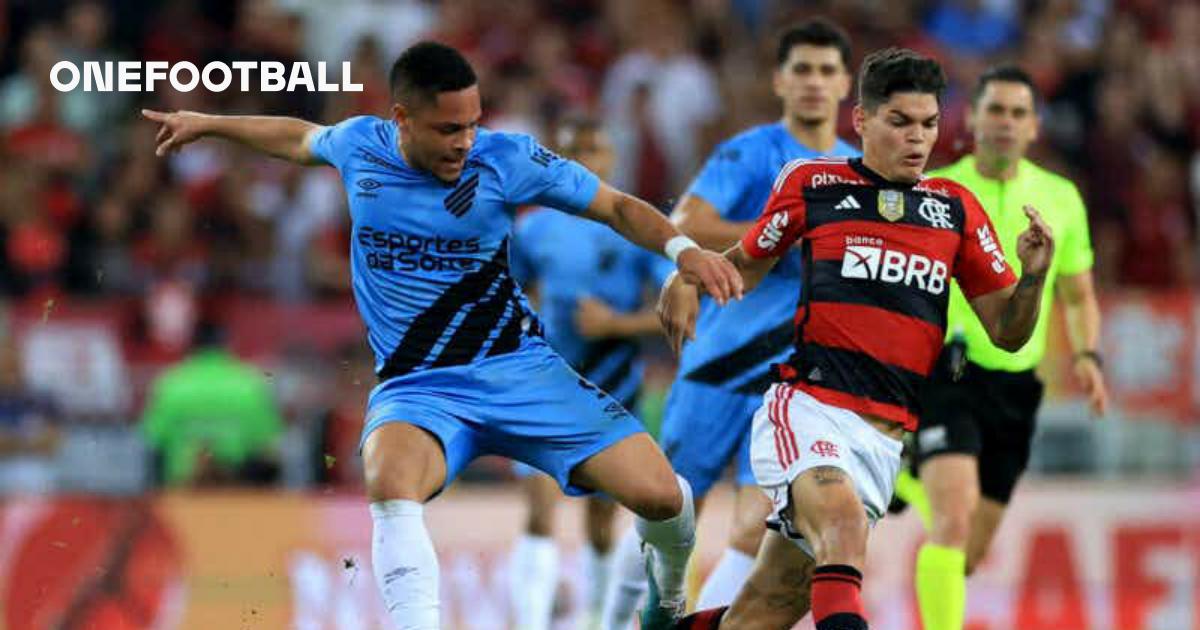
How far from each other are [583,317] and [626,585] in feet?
8.55

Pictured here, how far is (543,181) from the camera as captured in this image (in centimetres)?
764

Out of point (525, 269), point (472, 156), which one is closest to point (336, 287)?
point (525, 269)

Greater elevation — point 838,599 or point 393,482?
point 393,482

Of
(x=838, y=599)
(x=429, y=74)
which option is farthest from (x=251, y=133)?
(x=838, y=599)

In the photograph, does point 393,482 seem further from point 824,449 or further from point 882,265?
point 882,265

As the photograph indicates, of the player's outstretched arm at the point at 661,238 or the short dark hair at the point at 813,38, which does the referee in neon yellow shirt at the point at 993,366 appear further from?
the player's outstretched arm at the point at 661,238

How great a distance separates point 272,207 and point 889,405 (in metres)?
9.01

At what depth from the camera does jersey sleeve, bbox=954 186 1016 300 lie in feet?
24.8

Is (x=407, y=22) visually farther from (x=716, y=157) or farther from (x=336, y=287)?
(x=716, y=157)

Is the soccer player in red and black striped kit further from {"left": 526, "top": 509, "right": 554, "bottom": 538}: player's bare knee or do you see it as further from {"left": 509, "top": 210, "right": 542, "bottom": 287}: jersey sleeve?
{"left": 509, "top": 210, "right": 542, "bottom": 287}: jersey sleeve

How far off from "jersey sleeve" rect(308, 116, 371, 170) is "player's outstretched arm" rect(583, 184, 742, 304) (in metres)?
0.89

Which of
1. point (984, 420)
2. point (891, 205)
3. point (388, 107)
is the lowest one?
point (984, 420)

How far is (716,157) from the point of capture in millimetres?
9258

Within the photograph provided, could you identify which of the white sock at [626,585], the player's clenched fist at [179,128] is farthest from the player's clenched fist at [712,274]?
the white sock at [626,585]
